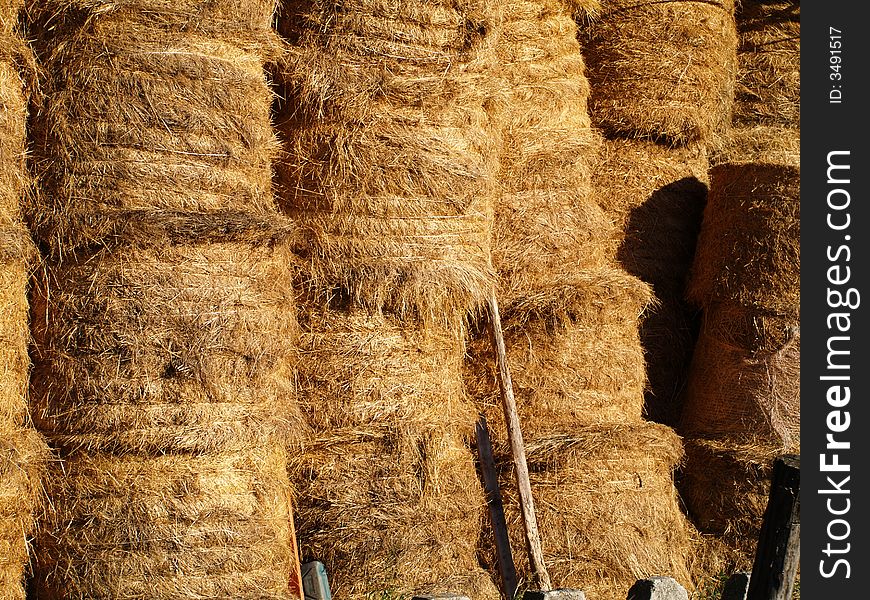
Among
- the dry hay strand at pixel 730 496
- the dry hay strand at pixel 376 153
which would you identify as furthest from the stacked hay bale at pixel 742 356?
the dry hay strand at pixel 376 153

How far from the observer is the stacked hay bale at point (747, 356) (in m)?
6.55

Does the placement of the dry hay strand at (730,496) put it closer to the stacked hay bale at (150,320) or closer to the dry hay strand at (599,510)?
the dry hay strand at (599,510)

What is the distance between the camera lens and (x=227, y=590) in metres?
4.94

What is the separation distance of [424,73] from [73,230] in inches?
69.9

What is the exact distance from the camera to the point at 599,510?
6.01 meters

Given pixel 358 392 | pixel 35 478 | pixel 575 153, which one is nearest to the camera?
pixel 35 478

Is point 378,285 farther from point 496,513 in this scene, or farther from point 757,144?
point 757,144

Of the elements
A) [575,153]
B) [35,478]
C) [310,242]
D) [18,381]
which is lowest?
[35,478]

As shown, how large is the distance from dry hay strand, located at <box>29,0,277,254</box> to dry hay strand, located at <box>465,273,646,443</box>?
1.62 meters

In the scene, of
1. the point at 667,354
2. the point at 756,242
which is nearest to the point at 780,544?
the point at 756,242

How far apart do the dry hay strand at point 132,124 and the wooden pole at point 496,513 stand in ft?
5.39

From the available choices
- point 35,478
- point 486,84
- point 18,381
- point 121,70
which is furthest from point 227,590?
point 486,84

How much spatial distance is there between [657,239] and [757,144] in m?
0.96

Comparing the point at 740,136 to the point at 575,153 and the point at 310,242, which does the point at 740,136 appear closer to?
the point at 575,153
